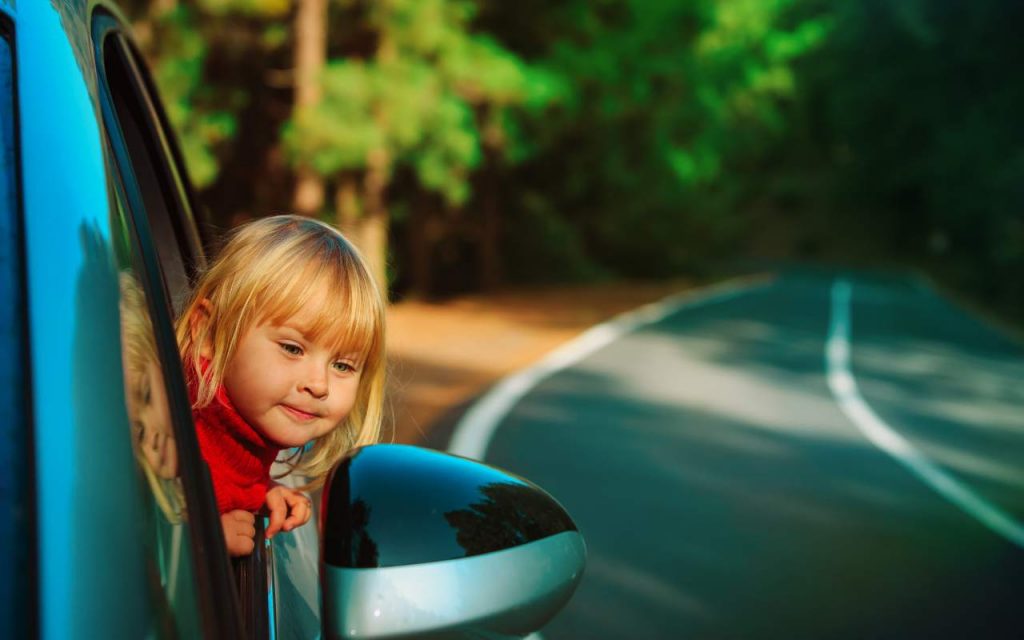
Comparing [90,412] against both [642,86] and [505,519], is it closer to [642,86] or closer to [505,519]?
[505,519]

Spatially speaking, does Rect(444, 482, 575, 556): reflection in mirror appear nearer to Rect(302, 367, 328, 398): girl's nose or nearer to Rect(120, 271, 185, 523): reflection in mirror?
Rect(302, 367, 328, 398): girl's nose

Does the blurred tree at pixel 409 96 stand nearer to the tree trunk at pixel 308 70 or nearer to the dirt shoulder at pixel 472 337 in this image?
the tree trunk at pixel 308 70

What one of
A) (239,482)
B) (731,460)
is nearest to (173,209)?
(239,482)

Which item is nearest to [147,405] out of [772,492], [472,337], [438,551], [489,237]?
[438,551]

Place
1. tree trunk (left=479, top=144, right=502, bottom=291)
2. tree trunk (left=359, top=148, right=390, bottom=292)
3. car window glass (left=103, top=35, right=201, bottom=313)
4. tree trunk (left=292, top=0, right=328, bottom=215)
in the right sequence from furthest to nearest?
tree trunk (left=479, top=144, right=502, bottom=291) → tree trunk (left=359, top=148, right=390, bottom=292) → tree trunk (left=292, top=0, right=328, bottom=215) → car window glass (left=103, top=35, right=201, bottom=313)

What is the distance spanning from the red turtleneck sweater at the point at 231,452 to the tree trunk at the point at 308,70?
1677 cm

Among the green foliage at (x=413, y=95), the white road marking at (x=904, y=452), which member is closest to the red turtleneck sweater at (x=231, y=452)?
the white road marking at (x=904, y=452)

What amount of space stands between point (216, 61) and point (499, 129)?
187 inches

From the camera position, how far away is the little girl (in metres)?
1.83

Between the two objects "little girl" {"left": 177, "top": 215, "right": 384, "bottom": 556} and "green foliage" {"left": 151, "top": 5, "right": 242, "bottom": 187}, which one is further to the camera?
"green foliage" {"left": 151, "top": 5, "right": 242, "bottom": 187}

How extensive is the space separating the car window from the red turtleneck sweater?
73 centimetres

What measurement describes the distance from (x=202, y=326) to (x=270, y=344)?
122 millimetres

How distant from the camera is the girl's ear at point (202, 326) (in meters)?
1.87

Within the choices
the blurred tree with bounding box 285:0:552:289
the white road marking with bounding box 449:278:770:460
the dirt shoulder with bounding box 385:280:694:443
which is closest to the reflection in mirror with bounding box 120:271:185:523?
the white road marking with bounding box 449:278:770:460
